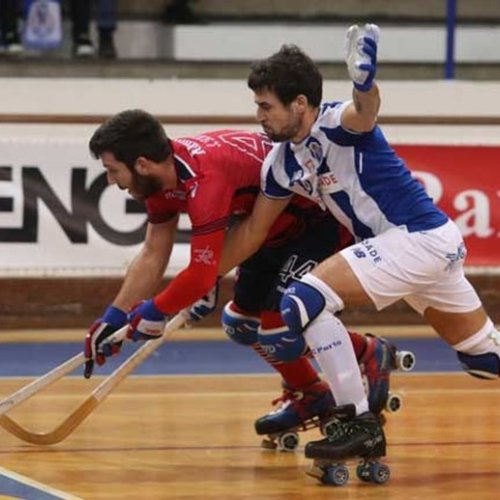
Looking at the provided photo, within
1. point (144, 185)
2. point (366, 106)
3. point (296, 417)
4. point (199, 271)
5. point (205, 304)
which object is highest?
point (366, 106)

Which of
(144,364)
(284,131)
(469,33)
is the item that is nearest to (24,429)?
(284,131)

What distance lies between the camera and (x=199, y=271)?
5.05 meters

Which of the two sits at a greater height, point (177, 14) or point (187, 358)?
point (177, 14)

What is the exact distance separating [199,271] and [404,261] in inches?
23.9

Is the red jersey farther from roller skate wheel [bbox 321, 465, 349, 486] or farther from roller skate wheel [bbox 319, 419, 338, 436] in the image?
roller skate wheel [bbox 321, 465, 349, 486]

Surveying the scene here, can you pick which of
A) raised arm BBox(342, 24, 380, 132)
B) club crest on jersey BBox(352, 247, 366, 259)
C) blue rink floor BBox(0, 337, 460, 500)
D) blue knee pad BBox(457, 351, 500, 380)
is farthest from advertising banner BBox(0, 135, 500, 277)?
raised arm BBox(342, 24, 380, 132)

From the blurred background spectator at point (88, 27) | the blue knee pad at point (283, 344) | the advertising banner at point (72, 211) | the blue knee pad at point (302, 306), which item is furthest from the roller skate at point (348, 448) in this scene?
the blurred background spectator at point (88, 27)

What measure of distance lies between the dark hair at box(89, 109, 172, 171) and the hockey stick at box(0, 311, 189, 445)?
2.18 feet

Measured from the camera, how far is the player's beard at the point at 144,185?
16.9 ft

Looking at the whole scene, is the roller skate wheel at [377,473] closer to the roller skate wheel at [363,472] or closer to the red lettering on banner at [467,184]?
the roller skate wheel at [363,472]

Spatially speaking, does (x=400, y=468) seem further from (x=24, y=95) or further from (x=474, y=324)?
(x=24, y=95)

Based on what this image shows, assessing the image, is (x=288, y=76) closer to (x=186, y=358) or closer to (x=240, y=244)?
(x=240, y=244)

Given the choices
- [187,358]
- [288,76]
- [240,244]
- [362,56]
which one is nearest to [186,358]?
[187,358]

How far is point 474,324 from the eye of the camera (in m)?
5.26
